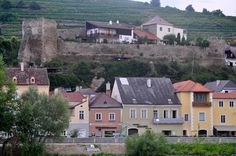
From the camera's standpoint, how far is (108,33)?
8850 cm

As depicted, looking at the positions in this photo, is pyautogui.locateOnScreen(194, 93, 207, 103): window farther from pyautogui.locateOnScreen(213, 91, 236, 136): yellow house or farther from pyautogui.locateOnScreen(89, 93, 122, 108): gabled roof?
pyautogui.locateOnScreen(89, 93, 122, 108): gabled roof

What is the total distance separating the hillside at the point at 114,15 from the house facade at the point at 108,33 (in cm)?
1272

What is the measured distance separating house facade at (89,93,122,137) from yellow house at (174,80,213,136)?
6006 mm

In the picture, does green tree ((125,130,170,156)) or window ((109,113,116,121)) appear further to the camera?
window ((109,113,116,121))

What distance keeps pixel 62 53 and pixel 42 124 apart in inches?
1257

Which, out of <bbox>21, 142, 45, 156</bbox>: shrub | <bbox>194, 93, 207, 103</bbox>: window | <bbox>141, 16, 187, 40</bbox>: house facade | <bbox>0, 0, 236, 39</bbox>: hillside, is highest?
<bbox>0, 0, 236, 39</bbox>: hillside

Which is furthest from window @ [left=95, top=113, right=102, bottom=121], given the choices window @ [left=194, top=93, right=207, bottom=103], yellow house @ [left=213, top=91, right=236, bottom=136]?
yellow house @ [left=213, top=91, right=236, bottom=136]

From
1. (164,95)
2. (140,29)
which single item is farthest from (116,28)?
(164,95)

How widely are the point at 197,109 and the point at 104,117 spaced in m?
8.51

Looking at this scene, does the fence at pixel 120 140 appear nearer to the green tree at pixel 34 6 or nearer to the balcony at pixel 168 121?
the balcony at pixel 168 121

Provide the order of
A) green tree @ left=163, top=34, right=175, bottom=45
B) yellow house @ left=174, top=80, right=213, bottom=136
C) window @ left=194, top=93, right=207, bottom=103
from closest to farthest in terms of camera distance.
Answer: yellow house @ left=174, top=80, right=213, bottom=136
window @ left=194, top=93, right=207, bottom=103
green tree @ left=163, top=34, right=175, bottom=45

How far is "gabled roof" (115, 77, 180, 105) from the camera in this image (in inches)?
2419

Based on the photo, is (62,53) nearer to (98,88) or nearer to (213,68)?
(98,88)

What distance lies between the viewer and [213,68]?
86000 mm
